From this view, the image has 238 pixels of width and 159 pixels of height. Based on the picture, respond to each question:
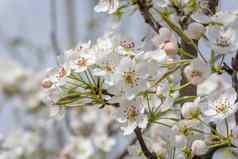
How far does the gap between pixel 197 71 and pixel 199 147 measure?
0.13 meters

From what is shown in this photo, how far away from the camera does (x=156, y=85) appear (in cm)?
110

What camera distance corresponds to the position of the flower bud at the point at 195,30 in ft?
3.55

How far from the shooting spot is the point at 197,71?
1.05 metres

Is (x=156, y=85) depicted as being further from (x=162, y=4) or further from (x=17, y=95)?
(x=17, y=95)

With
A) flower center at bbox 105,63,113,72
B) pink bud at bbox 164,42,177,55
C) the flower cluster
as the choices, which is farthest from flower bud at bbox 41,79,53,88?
pink bud at bbox 164,42,177,55

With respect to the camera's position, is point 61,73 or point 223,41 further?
point 61,73

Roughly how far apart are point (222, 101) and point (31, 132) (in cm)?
270

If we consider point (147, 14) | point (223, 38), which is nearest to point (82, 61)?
point (147, 14)

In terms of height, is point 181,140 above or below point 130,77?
below

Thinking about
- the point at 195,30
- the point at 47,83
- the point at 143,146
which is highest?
the point at 195,30

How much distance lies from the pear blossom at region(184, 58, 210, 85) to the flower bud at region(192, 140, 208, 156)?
0.35 ft

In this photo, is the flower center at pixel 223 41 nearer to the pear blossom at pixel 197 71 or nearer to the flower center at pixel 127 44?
the pear blossom at pixel 197 71

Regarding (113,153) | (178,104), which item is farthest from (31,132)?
(178,104)

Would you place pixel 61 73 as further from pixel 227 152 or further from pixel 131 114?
pixel 227 152
